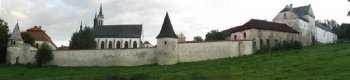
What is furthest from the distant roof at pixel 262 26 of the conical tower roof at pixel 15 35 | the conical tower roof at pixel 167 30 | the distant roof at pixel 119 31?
the conical tower roof at pixel 15 35

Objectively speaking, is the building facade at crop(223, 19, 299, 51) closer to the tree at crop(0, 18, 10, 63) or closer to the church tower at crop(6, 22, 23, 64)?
the church tower at crop(6, 22, 23, 64)

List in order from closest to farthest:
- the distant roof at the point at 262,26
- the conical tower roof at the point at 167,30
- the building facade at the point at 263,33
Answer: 1. the conical tower roof at the point at 167,30
2. the building facade at the point at 263,33
3. the distant roof at the point at 262,26

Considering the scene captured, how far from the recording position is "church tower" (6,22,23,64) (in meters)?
71.8

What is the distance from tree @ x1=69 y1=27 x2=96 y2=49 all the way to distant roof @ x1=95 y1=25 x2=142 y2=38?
1393 cm

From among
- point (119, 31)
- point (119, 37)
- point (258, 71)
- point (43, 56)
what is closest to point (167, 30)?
point (43, 56)

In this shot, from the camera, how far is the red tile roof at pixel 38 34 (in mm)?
87081

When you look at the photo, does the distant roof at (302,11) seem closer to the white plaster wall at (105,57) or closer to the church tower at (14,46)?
the white plaster wall at (105,57)

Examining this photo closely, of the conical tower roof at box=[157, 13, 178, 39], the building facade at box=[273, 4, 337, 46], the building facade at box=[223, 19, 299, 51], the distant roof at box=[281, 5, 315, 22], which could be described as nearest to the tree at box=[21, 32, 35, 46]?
the conical tower roof at box=[157, 13, 178, 39]

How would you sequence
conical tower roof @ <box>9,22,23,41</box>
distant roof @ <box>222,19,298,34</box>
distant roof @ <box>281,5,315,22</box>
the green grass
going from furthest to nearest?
distant roof @ <box>281,5,315,22</box> → conical tower roof @ <box>9,22,23,41</box> → distant roof @ <box>222,19,298,34</box> → the green grass

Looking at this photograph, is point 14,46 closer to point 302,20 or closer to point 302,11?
point 302,20

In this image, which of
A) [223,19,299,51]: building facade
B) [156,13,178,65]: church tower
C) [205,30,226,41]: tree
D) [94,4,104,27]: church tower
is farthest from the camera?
[94,4,104,27]: church tower

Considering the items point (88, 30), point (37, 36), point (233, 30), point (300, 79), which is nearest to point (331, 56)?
point (300, 79)

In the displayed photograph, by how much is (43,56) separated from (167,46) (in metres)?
15.5

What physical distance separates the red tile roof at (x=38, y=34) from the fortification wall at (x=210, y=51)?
32.4m
